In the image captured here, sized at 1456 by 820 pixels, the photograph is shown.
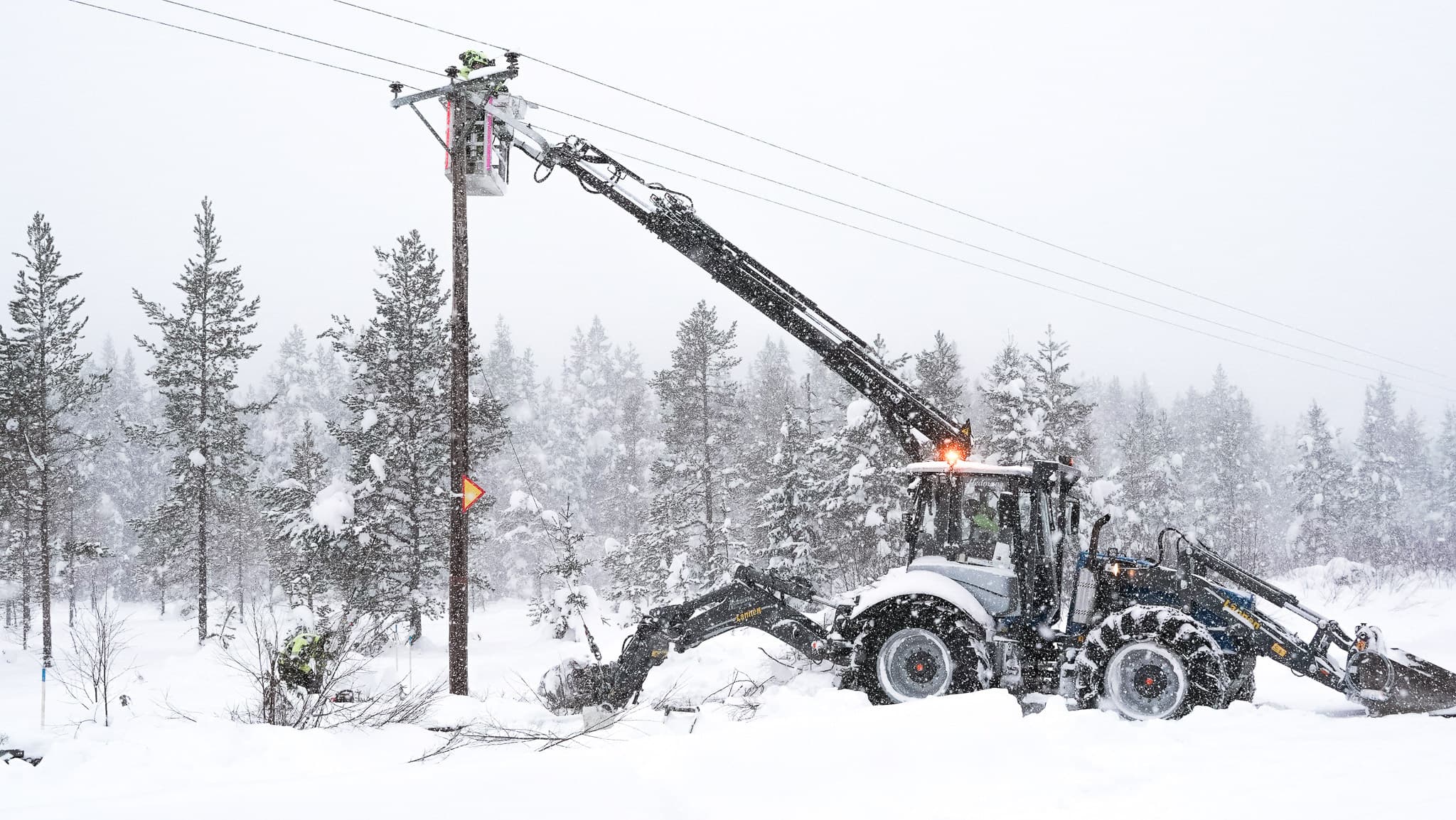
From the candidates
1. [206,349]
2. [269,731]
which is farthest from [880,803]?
[206,349]

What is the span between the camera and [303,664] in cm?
672

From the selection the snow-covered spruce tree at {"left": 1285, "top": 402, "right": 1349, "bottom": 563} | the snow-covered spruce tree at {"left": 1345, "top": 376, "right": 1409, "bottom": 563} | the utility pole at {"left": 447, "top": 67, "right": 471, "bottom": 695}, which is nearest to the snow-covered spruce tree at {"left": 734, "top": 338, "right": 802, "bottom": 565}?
the utility pole at {"left": 447, "top": 67, "right": 471, "bottom": 695}

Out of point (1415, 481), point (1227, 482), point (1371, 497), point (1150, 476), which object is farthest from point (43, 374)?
point (1415, 481)

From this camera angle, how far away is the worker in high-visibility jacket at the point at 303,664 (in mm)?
6672

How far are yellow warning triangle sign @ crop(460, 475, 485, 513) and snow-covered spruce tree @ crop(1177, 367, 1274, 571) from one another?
3700 cm

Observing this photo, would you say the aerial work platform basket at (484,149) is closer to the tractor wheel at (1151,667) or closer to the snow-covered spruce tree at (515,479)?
the tractor wheel at (1151,667)

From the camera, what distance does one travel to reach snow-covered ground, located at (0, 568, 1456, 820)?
3.78m

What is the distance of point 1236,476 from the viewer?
4606cm

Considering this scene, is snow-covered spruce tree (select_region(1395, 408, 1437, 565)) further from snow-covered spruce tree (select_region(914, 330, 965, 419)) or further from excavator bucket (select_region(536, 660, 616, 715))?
excavator bucket (select_region(536, 660, 616, 715))

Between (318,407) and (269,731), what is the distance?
52754 mm

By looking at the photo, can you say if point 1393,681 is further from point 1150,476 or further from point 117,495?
point 117,495

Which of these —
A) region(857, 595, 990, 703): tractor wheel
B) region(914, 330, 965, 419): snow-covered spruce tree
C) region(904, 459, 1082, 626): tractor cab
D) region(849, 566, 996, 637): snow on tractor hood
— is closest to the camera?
region(857, 595, 990, 703): tractor wheel

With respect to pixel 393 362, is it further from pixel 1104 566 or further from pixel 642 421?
pixel 642 421

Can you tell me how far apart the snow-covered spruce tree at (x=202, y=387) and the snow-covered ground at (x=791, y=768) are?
73.1 ft
